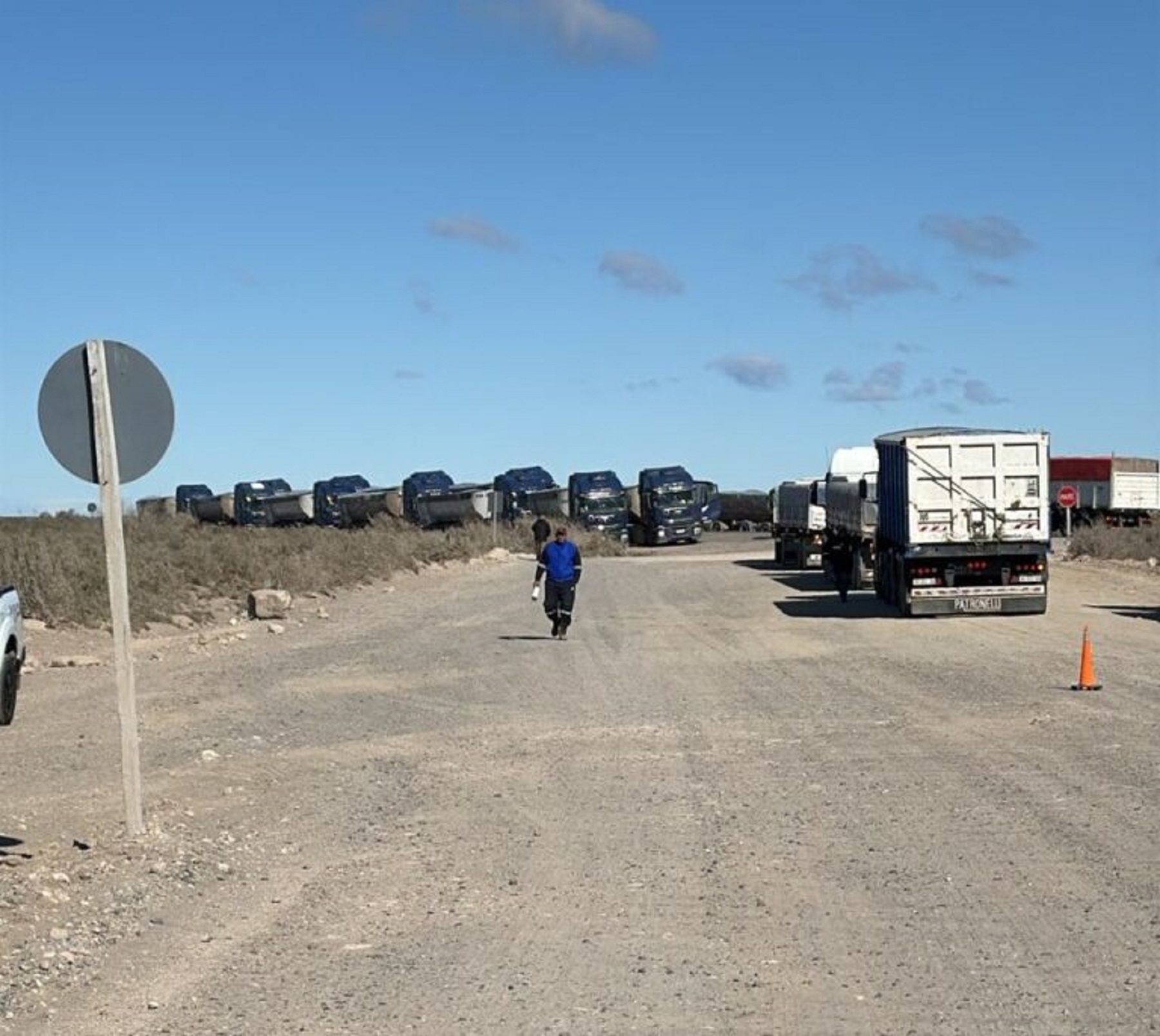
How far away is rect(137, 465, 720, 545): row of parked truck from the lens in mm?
81500

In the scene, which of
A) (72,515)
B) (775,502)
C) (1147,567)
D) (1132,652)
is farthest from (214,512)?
(1132,652)

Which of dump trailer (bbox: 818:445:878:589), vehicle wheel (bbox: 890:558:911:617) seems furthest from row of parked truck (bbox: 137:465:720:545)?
vehicle wheel (bbox: 890:558:911:617)

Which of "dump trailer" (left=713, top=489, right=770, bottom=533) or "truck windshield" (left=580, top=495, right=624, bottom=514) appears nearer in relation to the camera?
"truck windshield" (left=580, top=495, right=624, bottom=514)

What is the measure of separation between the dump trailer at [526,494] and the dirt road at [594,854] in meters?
63.1

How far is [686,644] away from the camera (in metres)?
26.3

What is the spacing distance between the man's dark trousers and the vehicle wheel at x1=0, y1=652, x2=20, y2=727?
1141cm

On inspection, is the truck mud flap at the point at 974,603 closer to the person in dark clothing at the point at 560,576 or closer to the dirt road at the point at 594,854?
the person in dark clothing at the point at 560,576

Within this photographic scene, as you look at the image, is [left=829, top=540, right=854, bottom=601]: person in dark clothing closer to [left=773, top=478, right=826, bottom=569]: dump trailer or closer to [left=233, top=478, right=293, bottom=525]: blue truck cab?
[left=773, top=478, right=826, bottom=569]: dump trailer

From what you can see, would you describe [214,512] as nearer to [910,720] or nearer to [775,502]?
[775,502]

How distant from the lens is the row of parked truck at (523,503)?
81.5 m

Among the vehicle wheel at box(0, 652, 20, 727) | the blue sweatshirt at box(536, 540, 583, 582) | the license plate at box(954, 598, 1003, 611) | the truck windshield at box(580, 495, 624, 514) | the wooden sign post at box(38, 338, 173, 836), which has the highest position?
the wooden sign post at box(38, 338, 173, 836)

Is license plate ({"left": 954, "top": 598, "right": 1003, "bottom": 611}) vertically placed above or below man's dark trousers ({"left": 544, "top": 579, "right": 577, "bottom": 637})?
below

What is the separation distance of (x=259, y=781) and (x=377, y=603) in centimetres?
2621

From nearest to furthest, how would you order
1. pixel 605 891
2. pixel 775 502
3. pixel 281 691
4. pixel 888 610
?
pixel 605 891 < pixel 281 691 < pixel 888 610 < pixel 775 502
